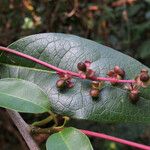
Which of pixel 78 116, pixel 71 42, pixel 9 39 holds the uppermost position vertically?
pixel 71 42

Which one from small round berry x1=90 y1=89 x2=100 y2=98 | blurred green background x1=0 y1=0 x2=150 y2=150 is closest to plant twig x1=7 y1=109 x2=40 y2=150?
small round berry x1=90 y1=89 x2=100 y2=98

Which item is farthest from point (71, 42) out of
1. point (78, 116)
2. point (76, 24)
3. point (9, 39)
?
point (9, 39)

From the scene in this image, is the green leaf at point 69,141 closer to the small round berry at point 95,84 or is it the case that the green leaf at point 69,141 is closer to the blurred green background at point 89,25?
the small round berry at point 95,84

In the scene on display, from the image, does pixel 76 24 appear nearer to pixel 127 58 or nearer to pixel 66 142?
pixel 127 58

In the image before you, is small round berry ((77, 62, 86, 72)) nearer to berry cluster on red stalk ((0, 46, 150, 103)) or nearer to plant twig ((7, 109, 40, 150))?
berry cluster on red stalk ((0, 46, 150, 103))

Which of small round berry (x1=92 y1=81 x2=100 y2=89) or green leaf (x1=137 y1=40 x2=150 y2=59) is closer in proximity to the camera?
small round berry (x1=92 y1=81 x2=100 y2=89)
